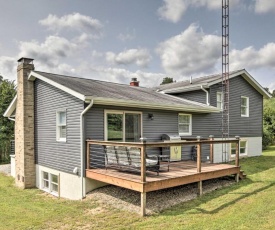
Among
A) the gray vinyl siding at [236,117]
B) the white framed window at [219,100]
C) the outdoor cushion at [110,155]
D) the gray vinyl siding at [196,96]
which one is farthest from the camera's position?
the white framed window at [219,100]

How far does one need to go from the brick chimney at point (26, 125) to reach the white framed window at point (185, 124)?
7.02m

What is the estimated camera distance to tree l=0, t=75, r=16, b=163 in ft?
66.8

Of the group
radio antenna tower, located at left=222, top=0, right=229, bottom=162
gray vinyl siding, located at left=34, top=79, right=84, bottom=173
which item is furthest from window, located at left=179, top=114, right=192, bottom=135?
gray vinyl siding, located at left=34, top=79, right=84, bottom=173

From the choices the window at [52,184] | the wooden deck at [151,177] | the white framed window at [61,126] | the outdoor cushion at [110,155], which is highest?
the white framed window at [61,126]

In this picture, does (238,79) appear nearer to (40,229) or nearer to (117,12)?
(117,12)

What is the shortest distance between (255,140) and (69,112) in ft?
42.8

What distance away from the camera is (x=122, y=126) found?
917cm

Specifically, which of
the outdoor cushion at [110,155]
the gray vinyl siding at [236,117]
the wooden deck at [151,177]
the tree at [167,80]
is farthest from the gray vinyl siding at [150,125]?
the tree at [167,80]

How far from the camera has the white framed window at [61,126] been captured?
9.32 metres

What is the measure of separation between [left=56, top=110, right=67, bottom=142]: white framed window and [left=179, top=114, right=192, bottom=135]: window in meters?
5.31

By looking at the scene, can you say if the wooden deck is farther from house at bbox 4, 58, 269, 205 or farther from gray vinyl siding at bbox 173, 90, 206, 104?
gray vinyl siding at bbox 173, 90, 206, 104

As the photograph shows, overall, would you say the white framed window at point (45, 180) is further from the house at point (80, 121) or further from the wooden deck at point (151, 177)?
the wooden deck at point (151, 177)

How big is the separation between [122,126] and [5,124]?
1583cm

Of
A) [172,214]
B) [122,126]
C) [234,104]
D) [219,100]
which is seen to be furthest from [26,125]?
[234,104]
